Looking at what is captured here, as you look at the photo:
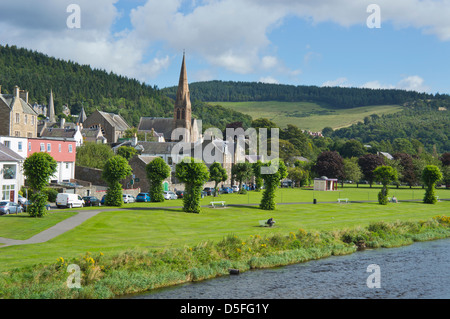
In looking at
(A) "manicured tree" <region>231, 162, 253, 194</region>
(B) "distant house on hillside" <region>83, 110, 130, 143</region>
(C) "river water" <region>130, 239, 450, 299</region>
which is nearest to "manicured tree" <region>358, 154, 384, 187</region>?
(A) "manicured tree" <region>231, 162, 253, 194</region>

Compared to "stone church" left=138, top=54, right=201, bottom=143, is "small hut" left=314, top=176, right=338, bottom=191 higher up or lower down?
lower down

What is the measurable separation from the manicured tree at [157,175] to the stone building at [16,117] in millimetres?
29322

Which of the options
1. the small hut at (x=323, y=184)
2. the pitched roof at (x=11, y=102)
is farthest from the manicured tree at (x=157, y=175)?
the small hut at (x=323, y=184)

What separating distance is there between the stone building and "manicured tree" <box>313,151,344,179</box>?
70369 mm

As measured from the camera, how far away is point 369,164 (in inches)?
5094

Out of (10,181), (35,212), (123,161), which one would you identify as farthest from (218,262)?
(10,181)

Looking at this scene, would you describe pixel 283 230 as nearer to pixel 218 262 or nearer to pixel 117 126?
pixel 218 262

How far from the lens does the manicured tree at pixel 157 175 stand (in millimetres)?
59844

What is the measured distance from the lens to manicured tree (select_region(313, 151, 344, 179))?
121 meters

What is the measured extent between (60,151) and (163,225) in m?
36.7

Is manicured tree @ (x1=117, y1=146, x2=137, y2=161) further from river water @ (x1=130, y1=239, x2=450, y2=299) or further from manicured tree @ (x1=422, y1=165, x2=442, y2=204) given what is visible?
river water @ (x1=130, y1=239, x2=450, y2=299)

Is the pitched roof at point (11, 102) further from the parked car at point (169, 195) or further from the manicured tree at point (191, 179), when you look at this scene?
the manicured tree at point (191, 179)

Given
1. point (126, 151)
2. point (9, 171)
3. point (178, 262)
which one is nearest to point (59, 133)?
point (126, 151)
